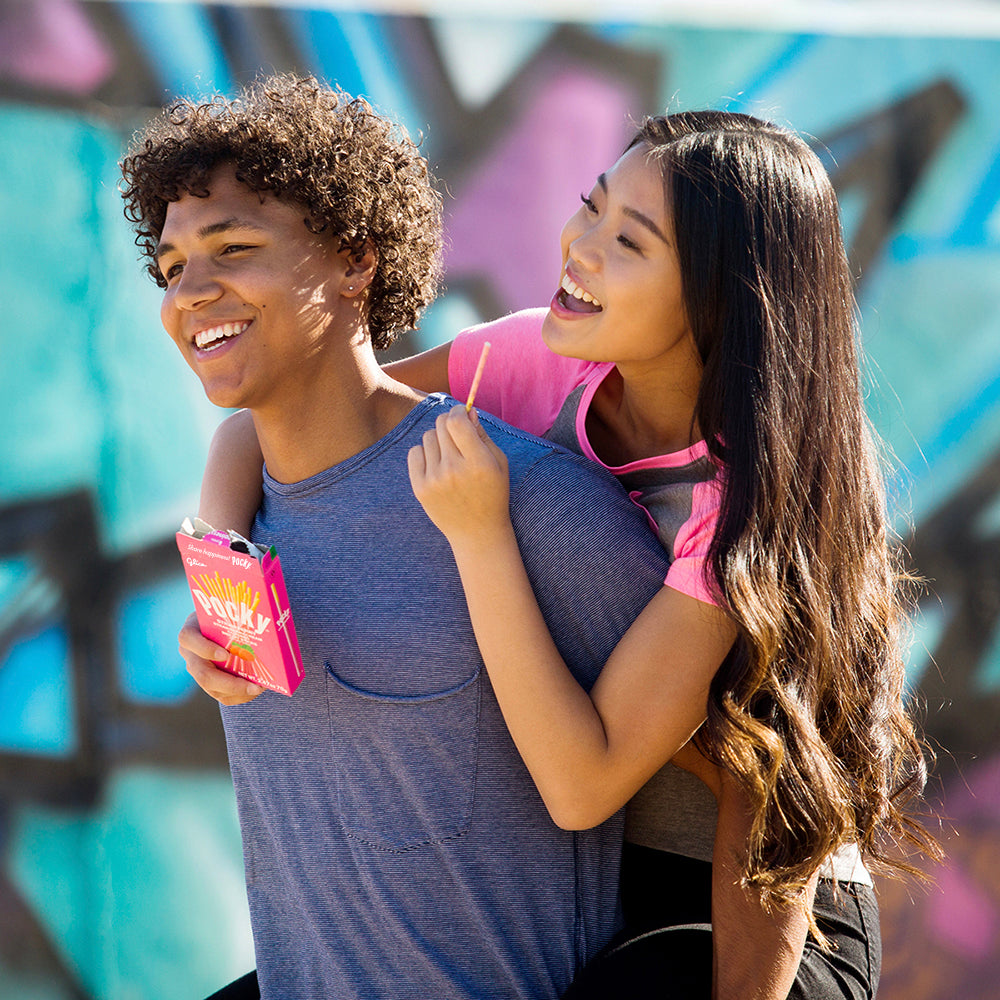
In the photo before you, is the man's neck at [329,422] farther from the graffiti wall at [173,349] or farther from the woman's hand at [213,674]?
the graffiti wall at [173,349]

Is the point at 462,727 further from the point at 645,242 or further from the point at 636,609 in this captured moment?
the point at 645,242

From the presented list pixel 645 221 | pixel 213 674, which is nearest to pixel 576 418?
pixel 645 221

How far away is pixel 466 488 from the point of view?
146cm

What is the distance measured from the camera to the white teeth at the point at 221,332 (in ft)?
5.41

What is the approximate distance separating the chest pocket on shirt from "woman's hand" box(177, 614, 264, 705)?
0.16 metres

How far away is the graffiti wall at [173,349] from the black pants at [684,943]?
3.75 feet

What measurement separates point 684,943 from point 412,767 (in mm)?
496

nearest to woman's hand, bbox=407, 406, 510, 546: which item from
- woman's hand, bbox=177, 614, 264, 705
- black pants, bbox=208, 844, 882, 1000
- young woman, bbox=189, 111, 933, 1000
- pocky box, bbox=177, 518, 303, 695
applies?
young woman, bbox=189, 111, 933, 1000

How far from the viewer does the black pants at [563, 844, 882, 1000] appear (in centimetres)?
153

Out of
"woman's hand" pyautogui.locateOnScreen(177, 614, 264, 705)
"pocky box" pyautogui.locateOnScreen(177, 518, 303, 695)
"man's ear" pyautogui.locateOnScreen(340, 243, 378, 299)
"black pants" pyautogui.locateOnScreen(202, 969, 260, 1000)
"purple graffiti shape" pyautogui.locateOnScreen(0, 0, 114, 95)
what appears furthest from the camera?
"purple graffiti shape" pyautogui.locateOnScreen(0, 0, 114, 95)

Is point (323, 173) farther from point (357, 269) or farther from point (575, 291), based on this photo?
point (575, 291)

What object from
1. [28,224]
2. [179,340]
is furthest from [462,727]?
[28,224]

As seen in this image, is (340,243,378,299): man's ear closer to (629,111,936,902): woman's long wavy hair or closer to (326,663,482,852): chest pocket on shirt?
(629,111,936,902): woman's long wavy hair

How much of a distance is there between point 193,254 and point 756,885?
1.28 meters
